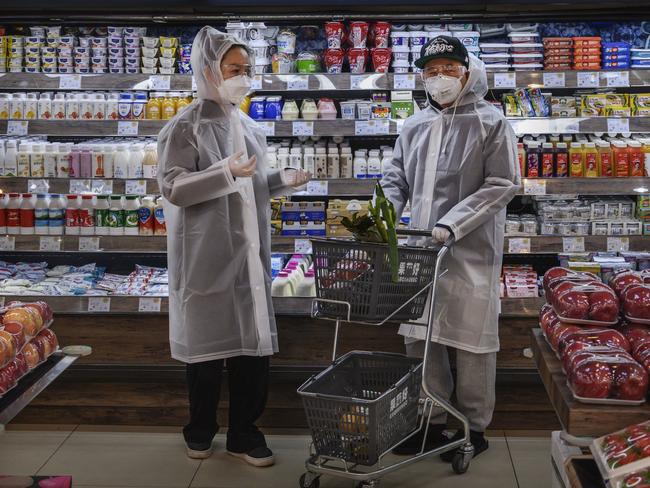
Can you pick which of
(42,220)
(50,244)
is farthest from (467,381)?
(42,220)

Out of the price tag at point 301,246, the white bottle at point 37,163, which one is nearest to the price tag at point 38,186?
the white bottle at point 37,163

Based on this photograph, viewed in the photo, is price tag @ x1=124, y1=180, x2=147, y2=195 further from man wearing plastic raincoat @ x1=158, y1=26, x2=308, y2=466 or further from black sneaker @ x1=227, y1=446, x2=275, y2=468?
black sneaker @ x1=227, y1=446, x2=275, y2=468

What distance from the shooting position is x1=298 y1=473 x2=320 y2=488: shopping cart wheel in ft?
12.2

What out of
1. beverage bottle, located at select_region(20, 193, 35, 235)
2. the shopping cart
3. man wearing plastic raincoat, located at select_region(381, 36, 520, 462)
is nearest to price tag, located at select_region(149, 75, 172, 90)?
beverage bottle, located at select_region(20, 193, 35, 235)

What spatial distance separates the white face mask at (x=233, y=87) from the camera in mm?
4016

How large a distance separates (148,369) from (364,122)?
175 centimetres

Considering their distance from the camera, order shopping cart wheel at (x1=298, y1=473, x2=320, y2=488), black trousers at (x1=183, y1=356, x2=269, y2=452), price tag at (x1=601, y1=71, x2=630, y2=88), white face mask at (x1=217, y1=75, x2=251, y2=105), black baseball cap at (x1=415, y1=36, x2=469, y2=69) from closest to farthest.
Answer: shopping cart wheel at (x1=298, y1=473, x2=320, y2=488) → black baseball cap at (x1=415, y1=36, x2=469, y2=69) → white face mask at (x1=217, y1=75, x2=251, y2=105) → black trousers at (x1=183, y1=356, x2=269, y2=452) → price tag at (x1=601, y1=71, x2=630, y2=88)

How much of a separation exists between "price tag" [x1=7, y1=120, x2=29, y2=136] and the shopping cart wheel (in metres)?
2.50

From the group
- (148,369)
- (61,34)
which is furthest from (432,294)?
(61,34)

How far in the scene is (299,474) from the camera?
408cm

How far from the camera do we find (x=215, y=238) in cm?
401

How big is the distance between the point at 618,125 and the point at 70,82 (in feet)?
9.77

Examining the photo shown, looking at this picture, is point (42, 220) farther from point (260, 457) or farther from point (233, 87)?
point (260, 457)

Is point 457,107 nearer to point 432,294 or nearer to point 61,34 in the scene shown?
point 432,294
